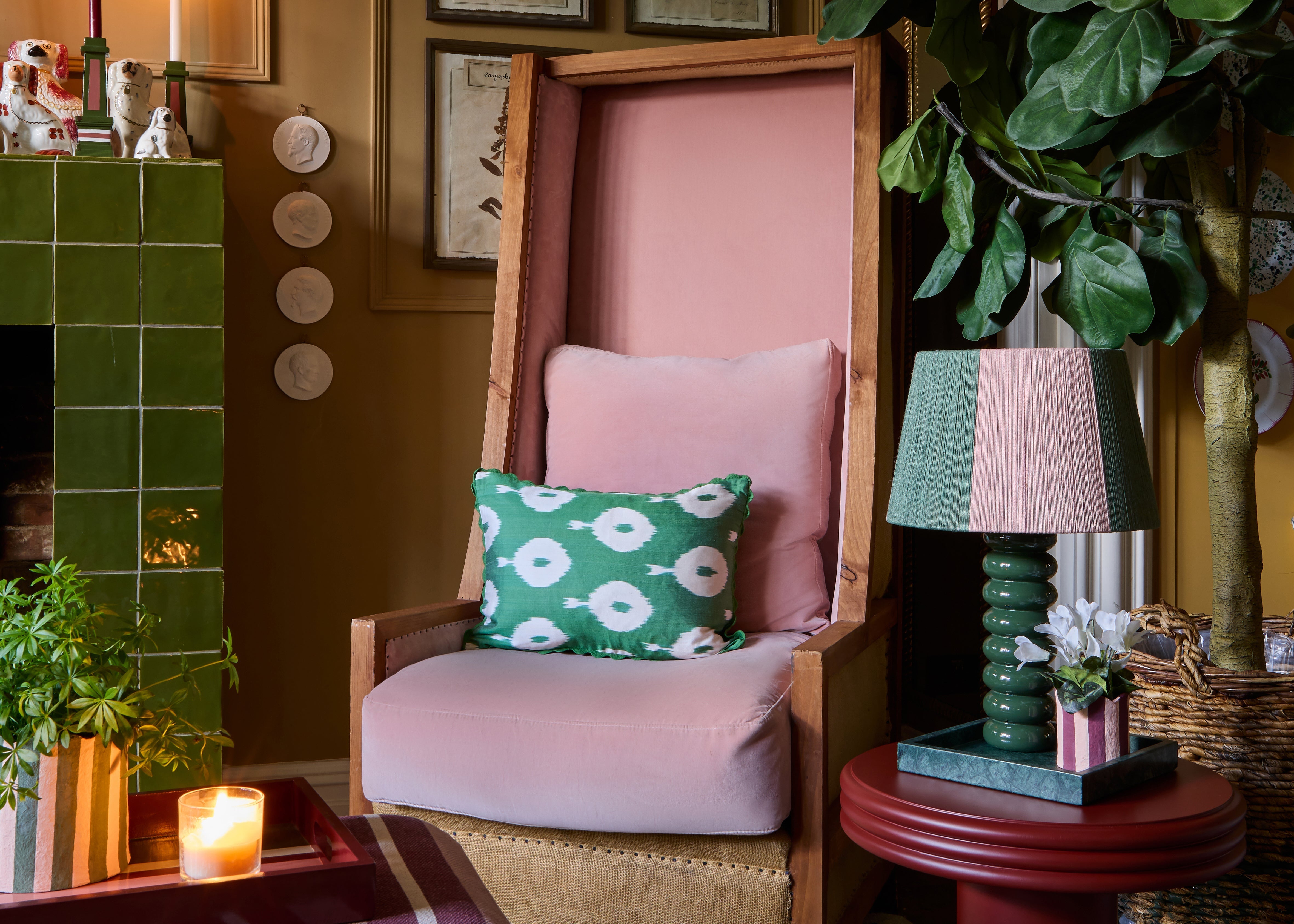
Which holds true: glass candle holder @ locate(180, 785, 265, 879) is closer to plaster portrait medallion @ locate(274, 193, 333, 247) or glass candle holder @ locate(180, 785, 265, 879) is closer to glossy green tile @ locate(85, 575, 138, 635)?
glossy green tile @ locate(85, 575, 138, 635)

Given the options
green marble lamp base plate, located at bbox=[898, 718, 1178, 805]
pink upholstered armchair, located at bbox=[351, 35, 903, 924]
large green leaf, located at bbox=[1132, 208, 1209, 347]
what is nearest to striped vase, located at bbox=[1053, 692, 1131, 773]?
green marble lamp base plate, located at bbox=[898, 718, 1178, 805]

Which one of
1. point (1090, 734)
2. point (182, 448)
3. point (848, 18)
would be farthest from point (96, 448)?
point (1090, 734)

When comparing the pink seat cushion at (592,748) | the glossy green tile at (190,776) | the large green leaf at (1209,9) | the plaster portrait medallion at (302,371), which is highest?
the large green leaf at (1209,9)

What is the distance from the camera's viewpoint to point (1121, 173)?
5.33 ft

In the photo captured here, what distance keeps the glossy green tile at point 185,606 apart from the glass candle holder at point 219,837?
1197 mm

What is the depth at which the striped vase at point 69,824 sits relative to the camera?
81cm

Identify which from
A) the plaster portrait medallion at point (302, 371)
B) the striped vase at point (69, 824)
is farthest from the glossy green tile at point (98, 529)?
the striped vase at point (69, 824)

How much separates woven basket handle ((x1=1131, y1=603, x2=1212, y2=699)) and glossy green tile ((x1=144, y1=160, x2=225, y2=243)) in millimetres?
1739

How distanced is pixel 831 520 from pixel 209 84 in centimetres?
166

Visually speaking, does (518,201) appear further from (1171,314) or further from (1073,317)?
(1171,314)

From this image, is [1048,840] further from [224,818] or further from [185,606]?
[185,606]

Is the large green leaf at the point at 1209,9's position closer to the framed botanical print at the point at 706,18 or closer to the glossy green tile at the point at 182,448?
the framed botanical print at the point at 706,18

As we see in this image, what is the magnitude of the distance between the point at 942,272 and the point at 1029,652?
30.1 inches

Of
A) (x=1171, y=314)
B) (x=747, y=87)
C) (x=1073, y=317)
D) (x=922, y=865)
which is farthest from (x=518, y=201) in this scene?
(x=922, y=865)
